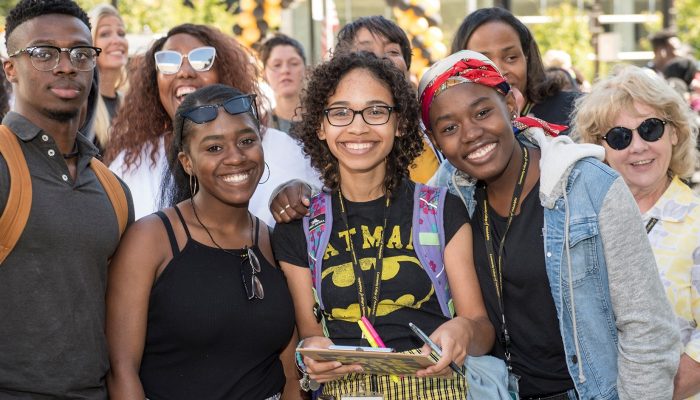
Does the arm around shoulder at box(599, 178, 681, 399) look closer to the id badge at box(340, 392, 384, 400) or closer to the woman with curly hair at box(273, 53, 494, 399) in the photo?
the woman with curly hair at box(273, 53, 494, 399)

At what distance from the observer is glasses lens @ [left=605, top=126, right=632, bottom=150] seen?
13.5ft

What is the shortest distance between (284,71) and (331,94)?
480 centimetres

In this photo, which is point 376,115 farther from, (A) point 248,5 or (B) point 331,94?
(A) point 248,5

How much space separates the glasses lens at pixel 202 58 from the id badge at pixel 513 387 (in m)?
2.64

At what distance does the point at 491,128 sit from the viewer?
3668mm

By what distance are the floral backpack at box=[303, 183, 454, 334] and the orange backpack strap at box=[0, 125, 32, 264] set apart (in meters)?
1.20

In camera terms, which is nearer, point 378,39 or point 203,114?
point 203,114

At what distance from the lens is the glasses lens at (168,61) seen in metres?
4.93

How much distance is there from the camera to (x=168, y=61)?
16.2 feet

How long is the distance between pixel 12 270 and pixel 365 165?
1540 millimetres

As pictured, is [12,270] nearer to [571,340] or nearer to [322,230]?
[322,230]

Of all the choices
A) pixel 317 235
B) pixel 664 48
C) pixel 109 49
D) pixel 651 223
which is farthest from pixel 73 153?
pixel 664 48

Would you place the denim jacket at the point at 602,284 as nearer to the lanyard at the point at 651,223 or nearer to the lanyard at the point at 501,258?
the lanyard at the point at 501,258

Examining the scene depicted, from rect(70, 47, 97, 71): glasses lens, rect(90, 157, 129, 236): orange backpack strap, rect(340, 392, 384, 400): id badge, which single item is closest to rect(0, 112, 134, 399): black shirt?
rect(90, 157, 129, 236): orange backpack strap
